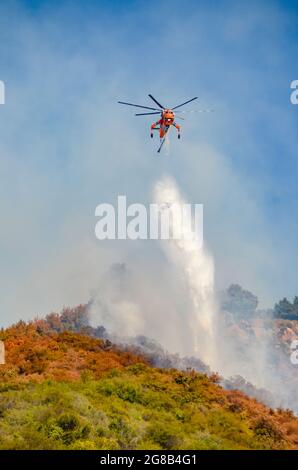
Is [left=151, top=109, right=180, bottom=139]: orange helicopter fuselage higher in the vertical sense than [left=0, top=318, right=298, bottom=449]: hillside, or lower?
higher

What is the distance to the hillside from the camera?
66.0ft

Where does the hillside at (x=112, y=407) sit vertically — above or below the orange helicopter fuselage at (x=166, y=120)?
below

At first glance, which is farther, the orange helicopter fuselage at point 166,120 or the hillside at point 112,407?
the orange helicopter fuselage at point 166,120

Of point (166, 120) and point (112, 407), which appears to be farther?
point (166, 120)

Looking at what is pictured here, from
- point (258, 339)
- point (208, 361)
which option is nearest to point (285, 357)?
point (258, 339)

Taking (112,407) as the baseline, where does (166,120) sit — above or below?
above

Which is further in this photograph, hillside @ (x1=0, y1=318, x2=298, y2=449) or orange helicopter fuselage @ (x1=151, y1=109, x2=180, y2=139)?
orange helicopter fuselage @ (x1=151, y1=109, x2=180, y2=139)

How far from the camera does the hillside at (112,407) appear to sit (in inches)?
792

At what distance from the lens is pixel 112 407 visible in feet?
77.5

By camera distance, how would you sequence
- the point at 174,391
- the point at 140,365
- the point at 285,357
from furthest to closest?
the point at 285,357 → the point at 140,365 → the point at 174,391
